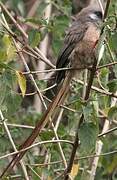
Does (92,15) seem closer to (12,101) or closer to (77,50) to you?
(77,50)

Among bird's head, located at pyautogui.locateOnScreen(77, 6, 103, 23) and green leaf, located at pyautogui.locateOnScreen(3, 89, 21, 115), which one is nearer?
green leaf, located at pyautogui.locateOnScreen(3, 89, 21, 115)

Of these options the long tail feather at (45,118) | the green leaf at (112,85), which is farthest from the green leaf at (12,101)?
the green leaf at (112,85)

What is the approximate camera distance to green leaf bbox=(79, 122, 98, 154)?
7.75ft

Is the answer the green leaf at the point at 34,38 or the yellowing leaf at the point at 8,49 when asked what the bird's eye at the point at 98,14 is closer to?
the green leaf at the point at 34,38

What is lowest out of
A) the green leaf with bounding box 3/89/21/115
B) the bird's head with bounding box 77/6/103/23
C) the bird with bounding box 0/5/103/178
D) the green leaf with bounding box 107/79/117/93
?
the green leaf with bounding box 3/89/21/115

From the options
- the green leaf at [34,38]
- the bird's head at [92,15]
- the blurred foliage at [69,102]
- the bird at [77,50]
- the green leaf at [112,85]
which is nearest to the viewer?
the blurred foliage at [69,102]

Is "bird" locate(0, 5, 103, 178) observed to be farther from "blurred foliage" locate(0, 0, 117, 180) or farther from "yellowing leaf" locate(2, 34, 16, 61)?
"yellowing leaf" locate(2, 34, 16, 61)

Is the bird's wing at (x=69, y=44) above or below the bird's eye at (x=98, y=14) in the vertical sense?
below

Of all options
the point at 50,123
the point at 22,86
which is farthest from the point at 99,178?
the point at 22,86

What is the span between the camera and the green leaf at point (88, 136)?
2.36 metres

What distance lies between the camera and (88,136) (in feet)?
7.76

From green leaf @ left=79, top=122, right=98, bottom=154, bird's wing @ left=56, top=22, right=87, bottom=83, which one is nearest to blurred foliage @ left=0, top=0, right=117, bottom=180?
green leaf @ left=79, top=122, right=98, bottom=154

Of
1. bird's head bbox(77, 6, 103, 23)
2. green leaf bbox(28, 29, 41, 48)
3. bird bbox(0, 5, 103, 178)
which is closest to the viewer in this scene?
green leaf bbox(28, 29, 41, 48)

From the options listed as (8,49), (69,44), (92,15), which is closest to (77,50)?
(69,44)
